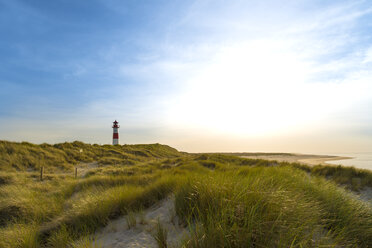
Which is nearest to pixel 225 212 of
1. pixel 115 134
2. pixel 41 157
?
pixel 41 157

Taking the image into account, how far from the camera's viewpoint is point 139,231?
355 cm

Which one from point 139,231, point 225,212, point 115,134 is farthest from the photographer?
point 115,134

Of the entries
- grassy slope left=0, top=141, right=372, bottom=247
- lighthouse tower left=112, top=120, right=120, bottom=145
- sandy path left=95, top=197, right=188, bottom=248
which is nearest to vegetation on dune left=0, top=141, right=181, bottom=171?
grassy slope left=0, top=141, right=372, bottom=247

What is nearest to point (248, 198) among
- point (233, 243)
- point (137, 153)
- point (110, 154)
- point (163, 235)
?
point (233, 243)

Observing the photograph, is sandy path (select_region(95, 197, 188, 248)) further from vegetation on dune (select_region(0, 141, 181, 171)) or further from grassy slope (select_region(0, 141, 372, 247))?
vegetation on dune (select_region(0, 141, 181, 171))

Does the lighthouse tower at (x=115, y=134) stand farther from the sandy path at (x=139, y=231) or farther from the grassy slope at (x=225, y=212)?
the sandy path at (x=139, y=231)

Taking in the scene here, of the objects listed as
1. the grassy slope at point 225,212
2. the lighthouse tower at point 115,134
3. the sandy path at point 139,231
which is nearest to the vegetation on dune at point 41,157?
the grassy slope at point 225,212

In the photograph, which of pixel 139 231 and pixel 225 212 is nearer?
pixel 225 212

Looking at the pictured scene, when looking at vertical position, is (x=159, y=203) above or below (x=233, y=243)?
below

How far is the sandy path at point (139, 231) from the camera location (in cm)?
307

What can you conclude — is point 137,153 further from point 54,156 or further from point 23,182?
point 23,182

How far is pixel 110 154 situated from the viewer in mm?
24422

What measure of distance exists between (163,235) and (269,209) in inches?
60.2

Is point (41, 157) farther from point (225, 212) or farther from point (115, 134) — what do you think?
point (115, 134)
